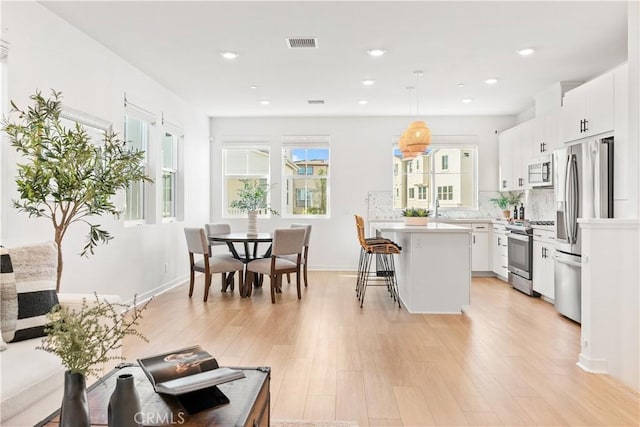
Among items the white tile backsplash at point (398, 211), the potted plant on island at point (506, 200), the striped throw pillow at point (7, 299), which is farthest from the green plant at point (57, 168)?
the potted plant on island at point (506, 200)

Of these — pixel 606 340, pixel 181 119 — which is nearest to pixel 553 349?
pixel 606 340

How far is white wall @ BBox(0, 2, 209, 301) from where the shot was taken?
330cm

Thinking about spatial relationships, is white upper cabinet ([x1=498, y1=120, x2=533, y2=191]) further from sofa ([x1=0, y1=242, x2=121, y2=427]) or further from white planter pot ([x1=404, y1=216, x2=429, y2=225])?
sofa ([x1=0, y1=242, x2=121, y2=427])

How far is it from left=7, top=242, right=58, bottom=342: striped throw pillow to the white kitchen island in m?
3.27

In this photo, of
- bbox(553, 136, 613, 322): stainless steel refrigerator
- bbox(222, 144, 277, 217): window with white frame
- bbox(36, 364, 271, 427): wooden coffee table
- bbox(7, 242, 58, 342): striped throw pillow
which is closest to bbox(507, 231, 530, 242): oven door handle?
bbox(553, 136, 613, 322): stainless steel refrigerator

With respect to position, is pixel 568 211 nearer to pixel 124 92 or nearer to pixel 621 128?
pixel 621 128

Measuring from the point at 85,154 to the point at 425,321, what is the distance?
339 centimetres

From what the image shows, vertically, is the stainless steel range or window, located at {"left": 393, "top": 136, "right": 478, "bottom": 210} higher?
window, located at {"left": 393, "top": 136, "right": 478, "bottom": 210}

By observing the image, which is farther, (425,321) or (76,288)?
(425,321)

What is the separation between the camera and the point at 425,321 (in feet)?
14.9

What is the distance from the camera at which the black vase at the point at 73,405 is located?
4.19 feet

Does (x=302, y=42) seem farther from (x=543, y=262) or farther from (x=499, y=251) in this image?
(x=499, y=251)

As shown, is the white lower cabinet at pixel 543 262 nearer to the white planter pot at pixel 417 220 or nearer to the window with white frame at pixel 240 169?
the white planter pot at pixel 417 220

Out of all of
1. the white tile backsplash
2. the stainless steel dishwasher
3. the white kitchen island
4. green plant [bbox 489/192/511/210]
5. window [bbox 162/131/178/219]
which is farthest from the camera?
the white tile backsplash
